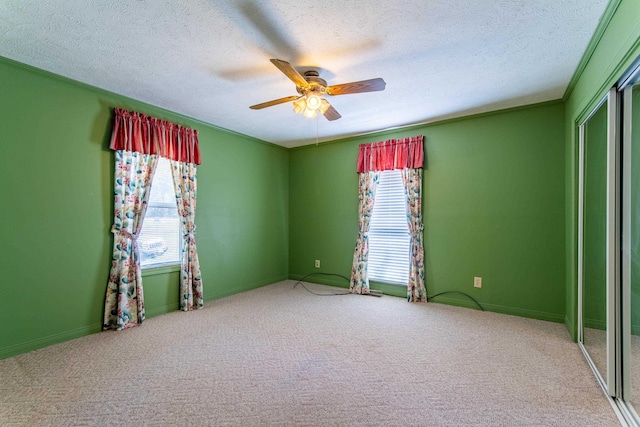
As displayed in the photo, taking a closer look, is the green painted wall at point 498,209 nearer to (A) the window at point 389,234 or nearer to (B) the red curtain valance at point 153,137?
(A) the window at point 389,234

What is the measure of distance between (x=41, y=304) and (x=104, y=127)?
5.84 ft

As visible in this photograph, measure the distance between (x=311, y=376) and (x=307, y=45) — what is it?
98.1 inches

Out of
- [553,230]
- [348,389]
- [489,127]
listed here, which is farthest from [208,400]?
[489,127]

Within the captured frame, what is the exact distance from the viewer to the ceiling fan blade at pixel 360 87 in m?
2.15

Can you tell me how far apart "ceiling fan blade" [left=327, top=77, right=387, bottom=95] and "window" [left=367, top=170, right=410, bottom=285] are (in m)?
2.17

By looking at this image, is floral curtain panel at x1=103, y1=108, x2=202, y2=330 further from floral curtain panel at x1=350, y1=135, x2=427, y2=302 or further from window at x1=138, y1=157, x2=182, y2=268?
floral curtain panel at x1=350, y1=135, x2=427, y2=302

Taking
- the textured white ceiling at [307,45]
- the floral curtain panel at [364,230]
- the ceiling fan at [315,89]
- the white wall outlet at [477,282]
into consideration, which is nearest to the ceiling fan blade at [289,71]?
the ceiling fan at [315,89]

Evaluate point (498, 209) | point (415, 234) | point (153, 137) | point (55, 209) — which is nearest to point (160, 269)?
point (55, 209)

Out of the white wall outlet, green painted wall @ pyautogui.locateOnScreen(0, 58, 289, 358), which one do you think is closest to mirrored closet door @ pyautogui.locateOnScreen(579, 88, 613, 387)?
the white wall outlet

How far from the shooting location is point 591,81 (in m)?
2.21

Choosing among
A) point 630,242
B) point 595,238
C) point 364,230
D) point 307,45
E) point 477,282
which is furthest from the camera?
point 364,230

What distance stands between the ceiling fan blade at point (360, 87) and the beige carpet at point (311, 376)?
2.20 meters

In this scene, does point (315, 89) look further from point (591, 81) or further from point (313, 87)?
point (591, 81)

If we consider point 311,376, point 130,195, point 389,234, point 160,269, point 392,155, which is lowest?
point 311,376
